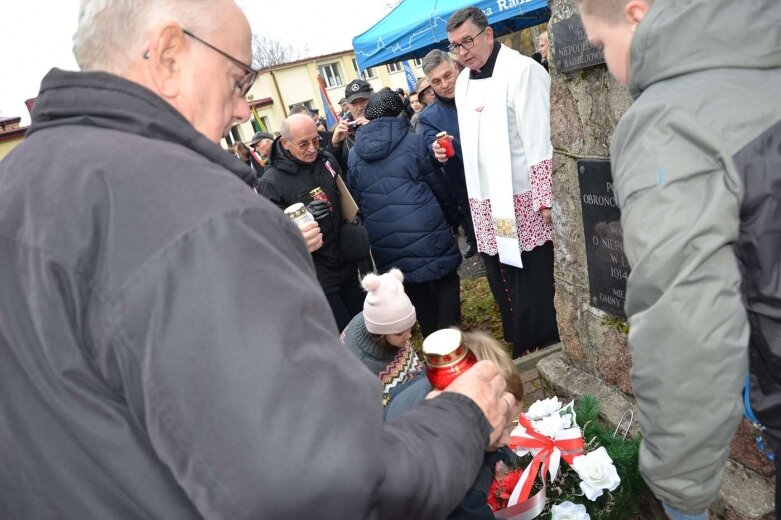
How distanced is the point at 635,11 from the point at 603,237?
4.19ft

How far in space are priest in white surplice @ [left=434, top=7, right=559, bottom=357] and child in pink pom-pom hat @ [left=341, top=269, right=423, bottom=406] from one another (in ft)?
3.58

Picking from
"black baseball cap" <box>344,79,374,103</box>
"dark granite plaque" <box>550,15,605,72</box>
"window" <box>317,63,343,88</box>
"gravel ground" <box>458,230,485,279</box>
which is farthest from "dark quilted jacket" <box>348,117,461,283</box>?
"window" <box>317,63,343,88</box>

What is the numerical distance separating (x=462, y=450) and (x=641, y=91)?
0.99 m

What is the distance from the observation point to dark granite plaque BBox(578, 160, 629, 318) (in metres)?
2.38

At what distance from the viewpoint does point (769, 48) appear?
1.24m

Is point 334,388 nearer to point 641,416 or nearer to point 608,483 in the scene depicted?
point 641,416

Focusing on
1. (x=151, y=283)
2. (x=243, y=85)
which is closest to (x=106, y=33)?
(x=243, y=85)

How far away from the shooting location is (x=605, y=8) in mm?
1398

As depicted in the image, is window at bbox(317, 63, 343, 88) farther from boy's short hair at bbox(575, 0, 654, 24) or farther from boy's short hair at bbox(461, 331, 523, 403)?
boy's short hair at bbox(575, 0, 654, 24)

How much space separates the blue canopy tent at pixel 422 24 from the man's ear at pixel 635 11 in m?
5.00

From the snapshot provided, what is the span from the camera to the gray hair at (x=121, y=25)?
106 centimetres

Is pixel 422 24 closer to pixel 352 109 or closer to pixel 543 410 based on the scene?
pixel 352 109

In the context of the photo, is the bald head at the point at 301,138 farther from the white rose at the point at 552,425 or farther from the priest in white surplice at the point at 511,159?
the white rose at the point at 552,425

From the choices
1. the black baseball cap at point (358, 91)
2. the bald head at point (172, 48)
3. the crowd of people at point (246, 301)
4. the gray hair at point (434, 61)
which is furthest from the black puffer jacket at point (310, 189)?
the bald head at point (172, 48)
